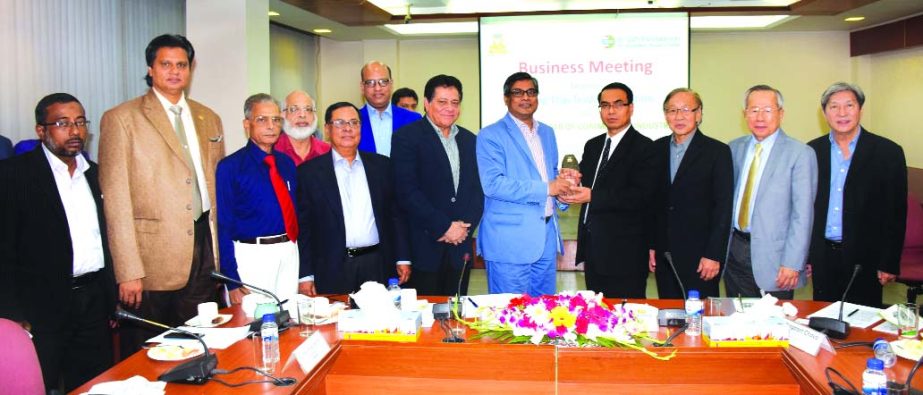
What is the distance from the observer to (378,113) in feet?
15.4

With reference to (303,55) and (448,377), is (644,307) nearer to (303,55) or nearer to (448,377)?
(448,377)

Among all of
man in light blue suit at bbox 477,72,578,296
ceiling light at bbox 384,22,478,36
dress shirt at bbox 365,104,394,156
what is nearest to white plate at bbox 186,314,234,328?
man in light blue suit at bbox 477,72,578,296

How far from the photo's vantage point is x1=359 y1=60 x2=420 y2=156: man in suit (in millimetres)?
4602

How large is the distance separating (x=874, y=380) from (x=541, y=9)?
22.0 ft

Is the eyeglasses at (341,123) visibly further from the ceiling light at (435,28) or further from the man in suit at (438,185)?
the ceiling light at (435,28)

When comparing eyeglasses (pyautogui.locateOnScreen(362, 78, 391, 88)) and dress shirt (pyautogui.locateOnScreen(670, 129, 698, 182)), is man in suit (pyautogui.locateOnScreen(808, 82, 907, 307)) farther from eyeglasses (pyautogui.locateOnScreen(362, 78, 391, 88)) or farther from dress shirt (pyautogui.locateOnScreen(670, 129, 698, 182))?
eyeglasses (pyautogui.locateOnScreen(362, 78, 391, 88))

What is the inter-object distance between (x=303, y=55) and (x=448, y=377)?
308 inches

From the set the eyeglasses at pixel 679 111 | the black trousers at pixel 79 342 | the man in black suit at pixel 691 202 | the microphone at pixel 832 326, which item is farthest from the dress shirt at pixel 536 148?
the black trousers at pixel 79 342

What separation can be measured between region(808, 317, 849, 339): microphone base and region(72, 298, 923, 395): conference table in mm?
36

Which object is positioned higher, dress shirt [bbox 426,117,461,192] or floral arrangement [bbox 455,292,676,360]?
dress shirt [bbox 426,117,461,192]

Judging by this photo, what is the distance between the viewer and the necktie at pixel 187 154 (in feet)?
11.5

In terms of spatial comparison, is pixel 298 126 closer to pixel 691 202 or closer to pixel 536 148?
pixel 536 148

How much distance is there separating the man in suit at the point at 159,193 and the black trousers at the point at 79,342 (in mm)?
129

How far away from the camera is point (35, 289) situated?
303cm
